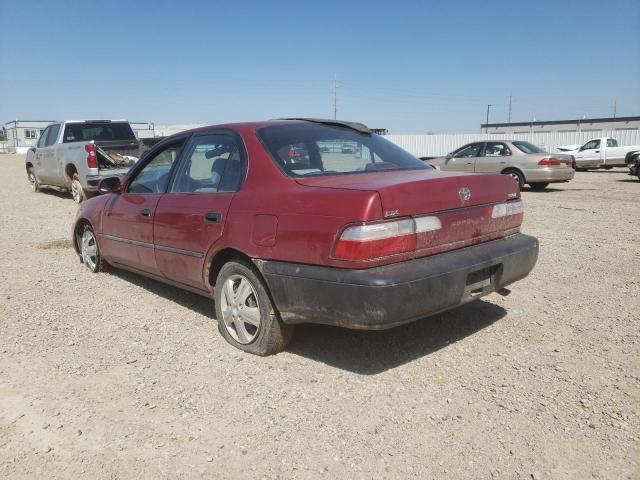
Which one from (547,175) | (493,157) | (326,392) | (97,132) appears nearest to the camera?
(326,392)

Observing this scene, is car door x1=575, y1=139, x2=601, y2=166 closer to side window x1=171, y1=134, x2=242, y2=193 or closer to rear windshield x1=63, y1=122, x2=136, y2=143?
rear windshield x1=63, y1=122, x2=136, y2=143

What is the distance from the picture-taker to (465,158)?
607 inches

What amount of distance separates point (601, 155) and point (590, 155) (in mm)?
467

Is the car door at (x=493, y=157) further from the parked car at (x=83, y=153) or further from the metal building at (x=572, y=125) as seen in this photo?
the metal building at (x=572, y=125)

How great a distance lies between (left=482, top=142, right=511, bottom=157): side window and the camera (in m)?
14.7

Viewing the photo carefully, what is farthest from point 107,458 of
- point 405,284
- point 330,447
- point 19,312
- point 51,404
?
point 19,312

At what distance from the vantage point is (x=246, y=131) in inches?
150

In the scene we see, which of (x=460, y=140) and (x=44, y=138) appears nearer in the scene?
(x=44, y=138)

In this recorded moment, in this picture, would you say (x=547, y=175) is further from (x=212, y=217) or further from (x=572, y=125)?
(x=572, y=125)

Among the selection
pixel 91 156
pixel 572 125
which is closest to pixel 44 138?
pixel 91 156

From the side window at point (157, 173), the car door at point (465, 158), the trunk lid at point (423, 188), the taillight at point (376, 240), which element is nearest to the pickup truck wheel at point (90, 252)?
the side window at point (157, 173)

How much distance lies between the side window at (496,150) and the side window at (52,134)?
1121 cm

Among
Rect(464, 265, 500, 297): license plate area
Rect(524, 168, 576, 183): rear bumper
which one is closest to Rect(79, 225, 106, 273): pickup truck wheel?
Rect(464, 265, 500, 297): license plate area

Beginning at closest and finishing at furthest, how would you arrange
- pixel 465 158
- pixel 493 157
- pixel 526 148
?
1. pixel 526 148
2. pixel 493 157
3. pixel 465 158
